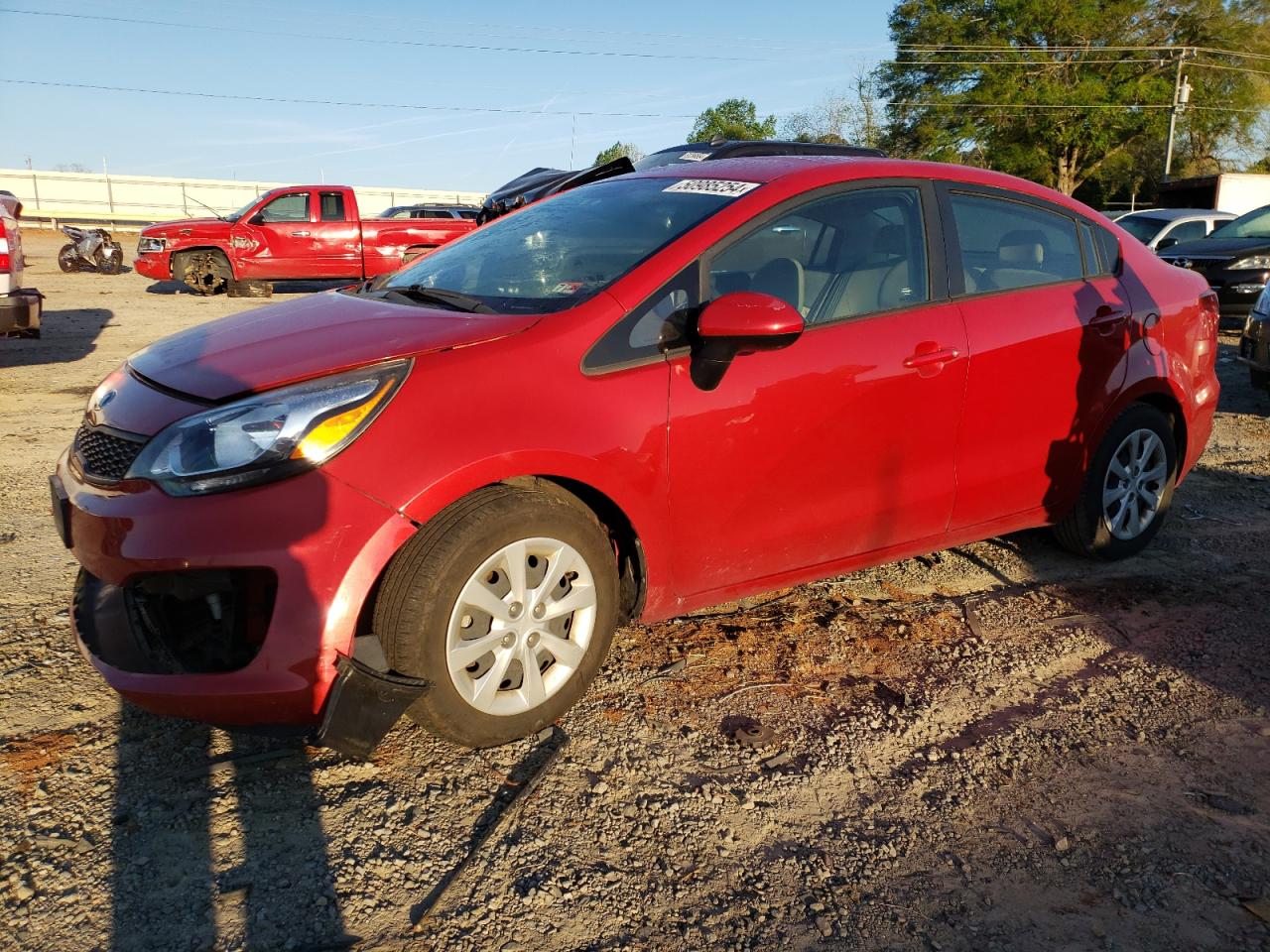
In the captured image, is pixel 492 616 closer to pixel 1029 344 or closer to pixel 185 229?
pixel 1029 344

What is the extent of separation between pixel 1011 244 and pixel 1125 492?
129cm

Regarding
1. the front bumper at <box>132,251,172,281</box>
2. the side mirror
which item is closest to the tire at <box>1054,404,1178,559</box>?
the side mirror

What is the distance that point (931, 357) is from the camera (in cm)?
351

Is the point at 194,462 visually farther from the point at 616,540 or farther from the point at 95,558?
the point at 616,540

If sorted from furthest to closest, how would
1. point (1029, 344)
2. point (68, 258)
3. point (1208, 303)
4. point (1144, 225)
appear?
1. point (68, 258)
2. point (1144, 225)
3. point (1208, 303)
4. point (1029, 344)

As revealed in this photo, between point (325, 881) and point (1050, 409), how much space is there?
314 centimetres

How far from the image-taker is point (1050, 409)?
12.9ft

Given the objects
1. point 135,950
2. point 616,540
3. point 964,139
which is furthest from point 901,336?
point 964,139

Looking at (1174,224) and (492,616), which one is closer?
A: (492,616)

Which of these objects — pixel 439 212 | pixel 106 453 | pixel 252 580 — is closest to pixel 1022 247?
pixel 252 580

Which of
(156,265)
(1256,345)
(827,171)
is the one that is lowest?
(1256,345)

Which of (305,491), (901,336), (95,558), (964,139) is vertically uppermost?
(964,139)

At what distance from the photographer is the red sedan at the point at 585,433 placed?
2.49 meters

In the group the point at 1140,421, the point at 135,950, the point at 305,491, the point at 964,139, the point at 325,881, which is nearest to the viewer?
the point at 135,950
